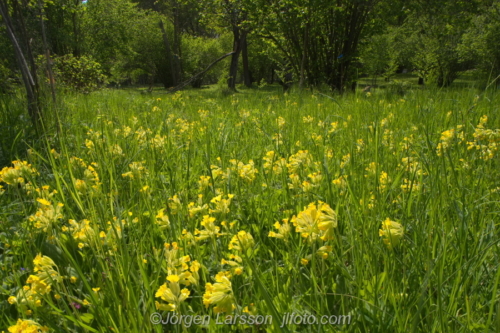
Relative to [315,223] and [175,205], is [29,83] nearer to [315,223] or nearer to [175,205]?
[175,205]

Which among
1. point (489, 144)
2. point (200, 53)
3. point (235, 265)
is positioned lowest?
point (235, 265)

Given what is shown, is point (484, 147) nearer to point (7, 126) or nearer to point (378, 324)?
point (378, 324)

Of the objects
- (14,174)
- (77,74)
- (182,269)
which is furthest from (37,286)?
(77,74)

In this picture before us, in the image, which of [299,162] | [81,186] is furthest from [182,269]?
[299,162]

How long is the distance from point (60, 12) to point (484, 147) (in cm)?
2075

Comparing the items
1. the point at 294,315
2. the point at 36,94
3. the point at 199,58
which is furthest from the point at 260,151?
the point at 199,58

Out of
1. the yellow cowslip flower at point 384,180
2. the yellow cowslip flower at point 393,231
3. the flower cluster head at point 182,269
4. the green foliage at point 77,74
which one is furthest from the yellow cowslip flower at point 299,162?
the green foliage at point 77,74

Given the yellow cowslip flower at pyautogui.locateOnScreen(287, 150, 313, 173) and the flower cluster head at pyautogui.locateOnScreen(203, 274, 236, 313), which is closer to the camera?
the flower cluster head at pyautogui.locateOnScreen(203, 274, 236, 313)

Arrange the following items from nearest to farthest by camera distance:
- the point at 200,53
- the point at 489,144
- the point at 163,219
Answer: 1. the point at 163,219
2. the point at 489,144
3. the point at 200,53

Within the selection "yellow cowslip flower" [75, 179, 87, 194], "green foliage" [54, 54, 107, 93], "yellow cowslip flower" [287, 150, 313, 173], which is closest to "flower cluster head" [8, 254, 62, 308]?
"yellow cowslip flower" [75, 179, 87, 194]

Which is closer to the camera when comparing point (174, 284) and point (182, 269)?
point (174, 284)

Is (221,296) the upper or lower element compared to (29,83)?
lower

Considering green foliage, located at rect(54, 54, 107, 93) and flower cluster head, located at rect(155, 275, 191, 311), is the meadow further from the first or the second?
green foliage, located at rect(54, 54, 107, 93)

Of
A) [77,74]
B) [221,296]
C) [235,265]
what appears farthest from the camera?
[77,74]
